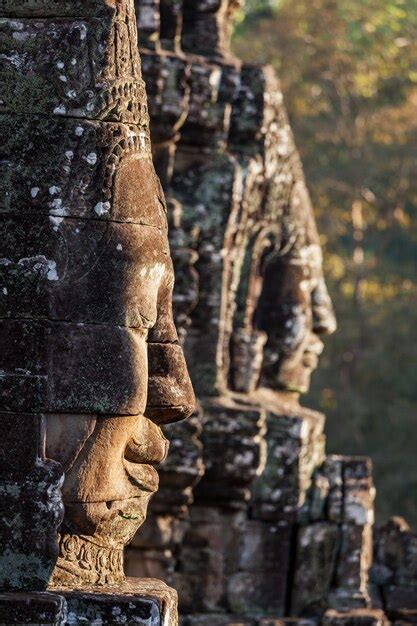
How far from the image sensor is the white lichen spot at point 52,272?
7.43 m

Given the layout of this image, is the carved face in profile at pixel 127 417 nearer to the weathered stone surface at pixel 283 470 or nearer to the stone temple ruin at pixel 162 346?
the stone temple ruin at pixel 162 346

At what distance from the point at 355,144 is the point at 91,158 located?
84.7ft

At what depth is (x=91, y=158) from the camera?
24.7ft

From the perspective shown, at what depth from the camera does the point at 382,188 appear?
33594 mm

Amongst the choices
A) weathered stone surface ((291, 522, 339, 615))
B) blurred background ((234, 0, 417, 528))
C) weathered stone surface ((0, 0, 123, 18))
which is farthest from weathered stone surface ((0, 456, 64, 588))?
blurred background ((234, 0, 417, 528))

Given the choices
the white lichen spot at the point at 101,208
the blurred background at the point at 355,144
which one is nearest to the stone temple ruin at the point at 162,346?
the white lichen spot at the point at 101,208

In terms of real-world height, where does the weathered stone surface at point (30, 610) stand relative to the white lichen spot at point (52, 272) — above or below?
below

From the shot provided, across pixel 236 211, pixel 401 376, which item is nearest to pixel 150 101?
pixel 236 211

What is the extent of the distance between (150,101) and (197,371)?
69.2 inches

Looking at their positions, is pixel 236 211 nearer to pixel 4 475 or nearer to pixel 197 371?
pixel 197 371

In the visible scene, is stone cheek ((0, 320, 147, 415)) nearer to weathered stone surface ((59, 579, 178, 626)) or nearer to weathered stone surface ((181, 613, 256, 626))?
weathered stone surface ((59, 579, 178, 626))

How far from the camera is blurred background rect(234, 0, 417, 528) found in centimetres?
3216

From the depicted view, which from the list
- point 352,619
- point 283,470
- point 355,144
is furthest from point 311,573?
point 355,144

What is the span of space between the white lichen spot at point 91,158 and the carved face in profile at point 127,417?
0.11 meters
